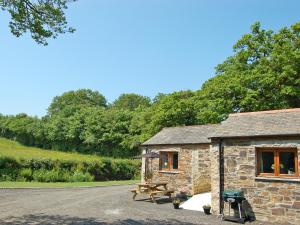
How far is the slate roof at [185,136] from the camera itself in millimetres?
20812

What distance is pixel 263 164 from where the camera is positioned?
13.6 m

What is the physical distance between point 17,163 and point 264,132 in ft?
77.2

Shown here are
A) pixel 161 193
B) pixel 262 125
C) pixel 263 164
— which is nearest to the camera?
pixel 263 164

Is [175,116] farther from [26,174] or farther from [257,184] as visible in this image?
[257,184]

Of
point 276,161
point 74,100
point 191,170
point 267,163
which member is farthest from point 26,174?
point 74,100

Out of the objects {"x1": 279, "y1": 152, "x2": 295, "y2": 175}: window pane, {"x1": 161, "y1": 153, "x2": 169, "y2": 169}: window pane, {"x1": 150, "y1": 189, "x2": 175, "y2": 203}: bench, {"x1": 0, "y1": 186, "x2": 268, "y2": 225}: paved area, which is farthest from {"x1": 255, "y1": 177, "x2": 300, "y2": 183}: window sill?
{"x1": 161, "y1": 153, "x2": 169, "y2": 169}: window pane

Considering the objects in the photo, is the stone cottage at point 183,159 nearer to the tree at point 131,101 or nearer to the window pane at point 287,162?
the window pane at point 287,162

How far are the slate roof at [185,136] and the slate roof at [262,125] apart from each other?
416 cm

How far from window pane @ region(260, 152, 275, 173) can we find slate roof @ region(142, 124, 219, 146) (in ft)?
20.4

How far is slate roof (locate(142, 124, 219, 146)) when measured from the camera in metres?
20.8

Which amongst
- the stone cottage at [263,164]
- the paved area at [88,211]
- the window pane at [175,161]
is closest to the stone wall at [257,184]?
the stone cottage at [263,164]

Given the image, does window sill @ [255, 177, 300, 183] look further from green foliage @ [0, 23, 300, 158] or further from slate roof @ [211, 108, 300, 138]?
green foliage @ [0, 23, 300, 158]

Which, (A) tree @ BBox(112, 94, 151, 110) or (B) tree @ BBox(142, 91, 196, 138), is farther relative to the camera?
(A) tree @ BBox(112, 94, 151, 110)

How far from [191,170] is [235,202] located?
6.74 metres
